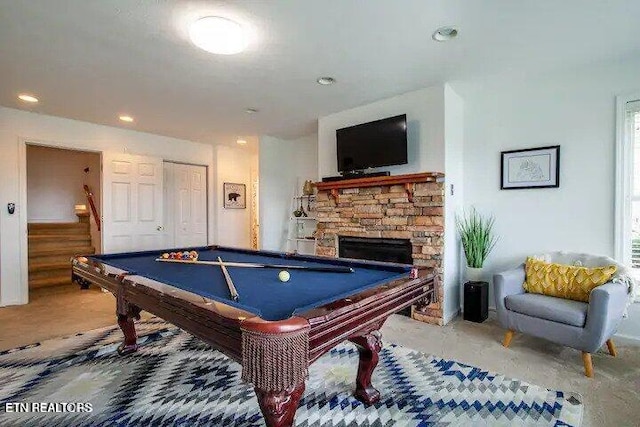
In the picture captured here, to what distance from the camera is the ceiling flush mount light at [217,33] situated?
208 centimetres

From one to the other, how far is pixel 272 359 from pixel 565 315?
2328mm

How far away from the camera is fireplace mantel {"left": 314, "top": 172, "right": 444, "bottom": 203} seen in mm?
3150

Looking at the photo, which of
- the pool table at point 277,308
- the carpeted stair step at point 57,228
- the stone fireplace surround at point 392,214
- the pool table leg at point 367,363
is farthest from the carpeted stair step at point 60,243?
the pool table leg at point 367,363

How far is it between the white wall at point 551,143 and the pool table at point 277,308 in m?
2.02

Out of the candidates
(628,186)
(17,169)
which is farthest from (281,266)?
(17,169)

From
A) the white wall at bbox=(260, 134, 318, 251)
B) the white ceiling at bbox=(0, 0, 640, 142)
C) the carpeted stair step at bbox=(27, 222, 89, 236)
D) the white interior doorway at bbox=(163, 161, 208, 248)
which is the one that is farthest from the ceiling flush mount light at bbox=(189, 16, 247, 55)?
the carpeted stair step at bbox=(27, 222, 89, 236)

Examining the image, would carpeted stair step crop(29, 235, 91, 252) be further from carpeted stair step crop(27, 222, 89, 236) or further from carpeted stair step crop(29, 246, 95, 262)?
carpeted stair step crop(27, 222, 89, 236)

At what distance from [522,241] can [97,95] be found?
15.5 ft

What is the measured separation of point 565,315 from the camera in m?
2.29

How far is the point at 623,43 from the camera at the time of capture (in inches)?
97.3

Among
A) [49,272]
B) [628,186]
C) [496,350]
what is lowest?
[496,350]

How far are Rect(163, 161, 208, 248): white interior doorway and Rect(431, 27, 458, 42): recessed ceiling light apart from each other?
4642mm

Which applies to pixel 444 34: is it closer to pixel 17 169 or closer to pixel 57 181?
pixel 17 169

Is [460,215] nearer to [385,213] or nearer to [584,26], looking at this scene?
[385,213]
